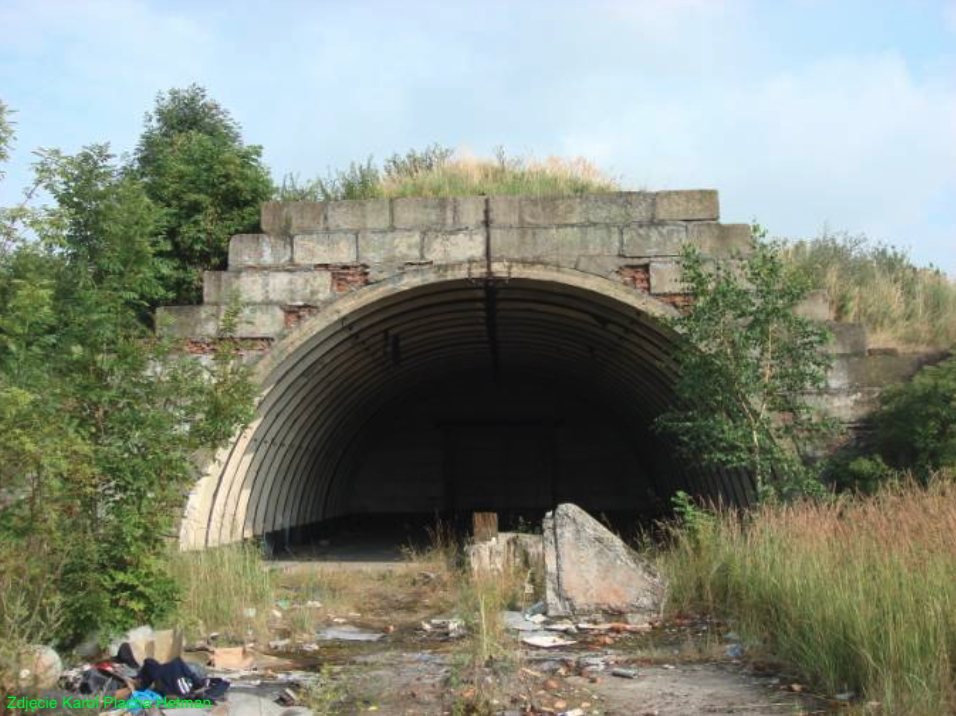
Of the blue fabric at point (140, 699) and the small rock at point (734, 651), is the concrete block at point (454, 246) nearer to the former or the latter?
the small rock at point (734, 651)

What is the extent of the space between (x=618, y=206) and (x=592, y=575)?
4.60 m

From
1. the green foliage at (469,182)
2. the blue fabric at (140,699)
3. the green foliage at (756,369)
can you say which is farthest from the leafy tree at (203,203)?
the blue fabric at (140,699)

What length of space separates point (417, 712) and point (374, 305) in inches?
261

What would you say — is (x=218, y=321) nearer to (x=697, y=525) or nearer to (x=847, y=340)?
(x=697, y=525)

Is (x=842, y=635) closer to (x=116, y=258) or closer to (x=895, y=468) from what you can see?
(x=895, y=468)

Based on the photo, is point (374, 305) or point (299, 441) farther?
point (299, 441)

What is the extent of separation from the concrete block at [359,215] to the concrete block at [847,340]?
5272mm

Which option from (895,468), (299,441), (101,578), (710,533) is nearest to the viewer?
(101,578)

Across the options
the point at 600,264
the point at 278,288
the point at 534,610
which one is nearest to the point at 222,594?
the point at 534,610

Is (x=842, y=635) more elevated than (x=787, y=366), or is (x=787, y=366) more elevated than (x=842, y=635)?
(x=787, y=366)

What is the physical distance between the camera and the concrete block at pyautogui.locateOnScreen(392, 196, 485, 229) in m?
12.4

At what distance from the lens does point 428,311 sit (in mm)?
14094

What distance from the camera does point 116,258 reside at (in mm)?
8273

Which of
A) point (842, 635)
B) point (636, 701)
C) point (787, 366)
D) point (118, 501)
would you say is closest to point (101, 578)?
point (118, 501)
